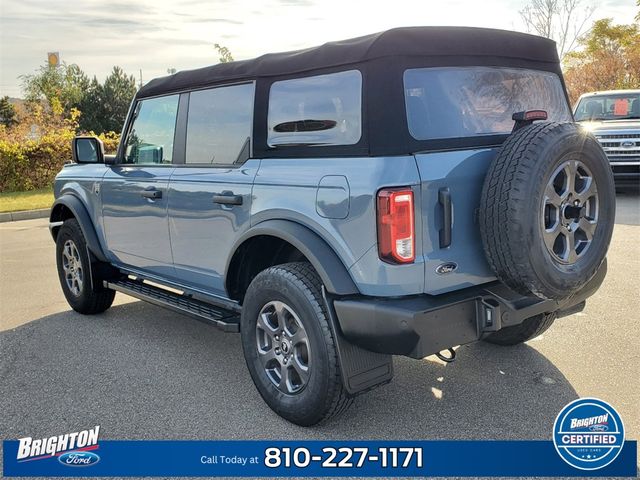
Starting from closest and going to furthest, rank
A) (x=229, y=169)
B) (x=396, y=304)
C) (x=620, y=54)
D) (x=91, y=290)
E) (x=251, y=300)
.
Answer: (x=396, y=304) < (x=251, y=300) < (x=229, y=169) < (x=91, y=290) < (x=620, y=54)

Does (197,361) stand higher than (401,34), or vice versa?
(401,34)

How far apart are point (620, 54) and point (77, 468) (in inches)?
1041

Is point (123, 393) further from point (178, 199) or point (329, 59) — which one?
point (329, 59)

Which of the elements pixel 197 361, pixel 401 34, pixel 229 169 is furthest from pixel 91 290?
pixel 401 34

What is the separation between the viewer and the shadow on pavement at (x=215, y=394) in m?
3.21

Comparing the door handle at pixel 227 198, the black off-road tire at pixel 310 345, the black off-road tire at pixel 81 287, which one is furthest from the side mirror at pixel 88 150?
the black off-road tire at pixel 310 345

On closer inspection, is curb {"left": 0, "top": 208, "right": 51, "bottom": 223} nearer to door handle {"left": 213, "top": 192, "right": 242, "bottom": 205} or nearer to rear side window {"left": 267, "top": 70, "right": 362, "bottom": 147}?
door handle {"left": 213, "top": 192, "right": 242, "bottom": 205}

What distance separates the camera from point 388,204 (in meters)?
2.70

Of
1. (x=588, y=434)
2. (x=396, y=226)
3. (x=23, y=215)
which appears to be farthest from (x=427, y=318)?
(x=23, y=215)

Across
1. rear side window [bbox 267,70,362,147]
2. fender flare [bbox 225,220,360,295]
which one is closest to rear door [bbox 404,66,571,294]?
rear side window [bbox 267,70,362,147]

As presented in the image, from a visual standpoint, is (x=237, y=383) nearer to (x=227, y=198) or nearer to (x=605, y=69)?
→ (x=227, y=198)

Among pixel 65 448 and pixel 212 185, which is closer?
pixel 65 448

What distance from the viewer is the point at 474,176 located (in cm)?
291

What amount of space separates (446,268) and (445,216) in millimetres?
256
